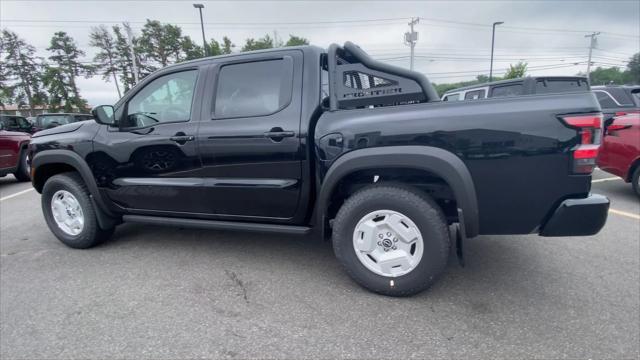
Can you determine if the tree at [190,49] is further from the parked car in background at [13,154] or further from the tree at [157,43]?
the parked car in background at [13,154]

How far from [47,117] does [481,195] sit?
50.0 ft

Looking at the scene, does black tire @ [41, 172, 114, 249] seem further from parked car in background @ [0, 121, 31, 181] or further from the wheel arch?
the wheel arch

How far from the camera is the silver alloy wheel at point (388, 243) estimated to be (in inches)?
91.9

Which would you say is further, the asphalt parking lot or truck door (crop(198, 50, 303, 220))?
truck door (crop(198, 50, 303, 220))

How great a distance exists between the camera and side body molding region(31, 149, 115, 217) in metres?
3.24

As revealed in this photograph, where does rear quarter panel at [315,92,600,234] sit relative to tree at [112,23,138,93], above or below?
below

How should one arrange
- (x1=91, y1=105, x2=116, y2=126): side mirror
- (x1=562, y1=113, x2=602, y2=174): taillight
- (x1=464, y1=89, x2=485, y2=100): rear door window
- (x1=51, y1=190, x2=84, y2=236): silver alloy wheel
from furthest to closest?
(x1=464, y1=89, x2=485, y2=100): rear door window
(x1=51, y1=190, x2=84, y2=236): silver alloy wheel
(x1=91, y1=105, x2=116, y2=126): side mirror
(x1=562, y1=113, x2=602, y2=174): taillight

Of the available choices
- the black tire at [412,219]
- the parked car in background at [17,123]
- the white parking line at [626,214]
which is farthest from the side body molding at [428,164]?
the parked car in background at [17,123]

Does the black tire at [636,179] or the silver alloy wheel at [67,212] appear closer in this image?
the silver alloy wheel at [67,212]

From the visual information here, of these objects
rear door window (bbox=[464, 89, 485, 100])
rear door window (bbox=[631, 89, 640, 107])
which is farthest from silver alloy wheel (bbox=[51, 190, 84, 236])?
rear door window (bbox=[631, 89, 640, 107])

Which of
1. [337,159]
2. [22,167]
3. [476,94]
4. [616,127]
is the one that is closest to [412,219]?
[337,159]

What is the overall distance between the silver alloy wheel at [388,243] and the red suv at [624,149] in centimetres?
429

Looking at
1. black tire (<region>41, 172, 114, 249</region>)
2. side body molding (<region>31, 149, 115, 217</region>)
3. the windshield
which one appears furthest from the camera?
the windshield

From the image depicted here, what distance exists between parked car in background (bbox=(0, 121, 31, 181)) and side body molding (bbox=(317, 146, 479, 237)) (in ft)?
25.1
